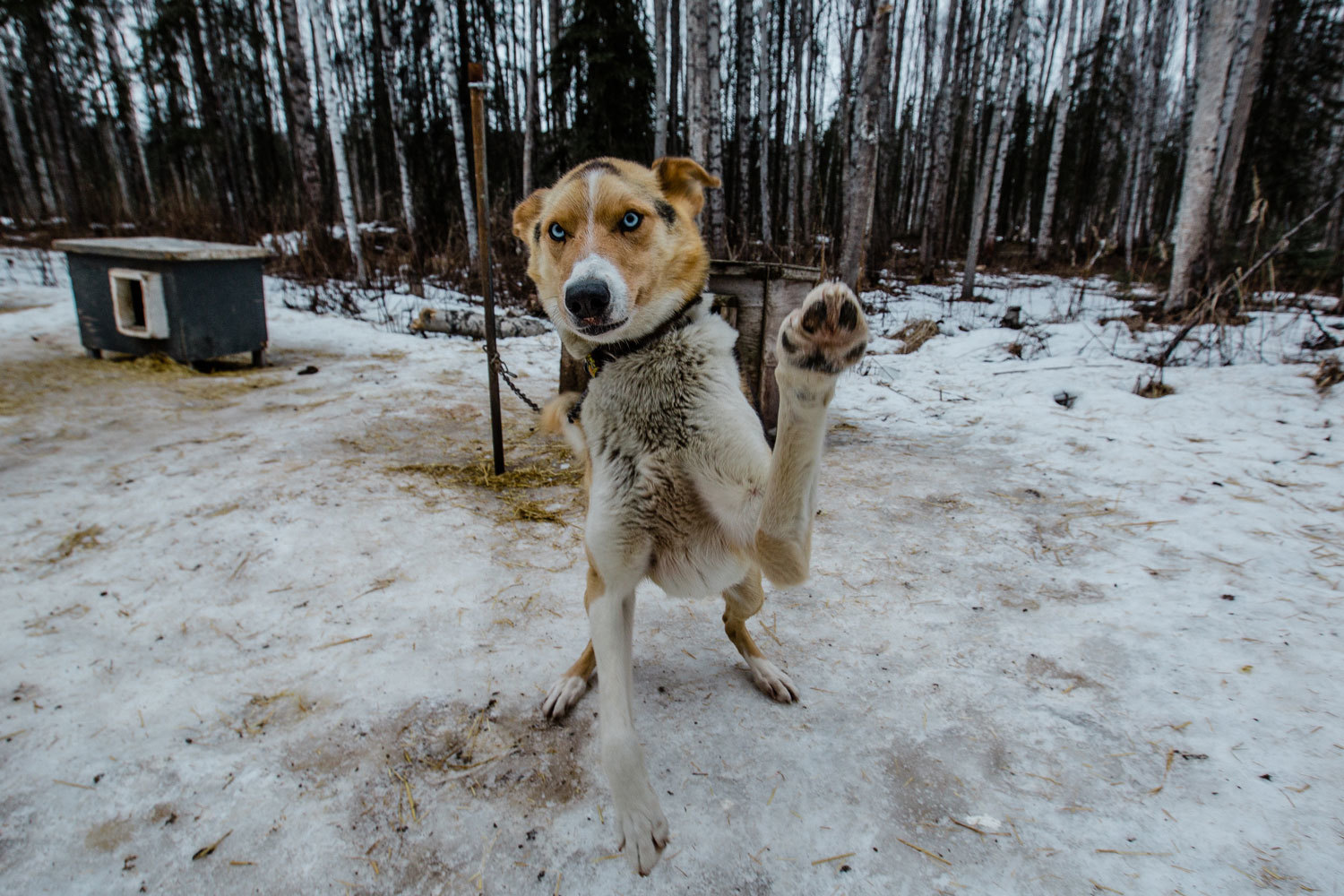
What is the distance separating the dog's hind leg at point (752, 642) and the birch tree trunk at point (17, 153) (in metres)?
23.1

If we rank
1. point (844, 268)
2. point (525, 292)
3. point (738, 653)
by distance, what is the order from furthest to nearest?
point (525, 292)
point (844, 268)
point (738, 653)

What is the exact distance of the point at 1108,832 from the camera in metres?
1.49

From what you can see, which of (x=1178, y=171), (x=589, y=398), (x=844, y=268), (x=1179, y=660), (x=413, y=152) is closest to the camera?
(x=589, y=398)

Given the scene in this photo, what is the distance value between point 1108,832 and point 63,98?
3116cm

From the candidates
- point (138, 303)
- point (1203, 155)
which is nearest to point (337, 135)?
point (138, 303)

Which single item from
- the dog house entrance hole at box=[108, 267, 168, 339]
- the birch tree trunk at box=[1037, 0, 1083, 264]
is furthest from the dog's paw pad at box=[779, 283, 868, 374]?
the birch tree trunk at box=[1037, 0, 1083, 264]

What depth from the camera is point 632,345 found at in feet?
5.57

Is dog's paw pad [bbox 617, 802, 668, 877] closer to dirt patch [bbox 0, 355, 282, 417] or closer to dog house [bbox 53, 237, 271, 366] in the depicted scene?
dirt patch [bbox 0, 355, 282, 417]

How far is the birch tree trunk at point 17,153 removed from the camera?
15.2m

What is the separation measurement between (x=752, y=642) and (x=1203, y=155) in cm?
840

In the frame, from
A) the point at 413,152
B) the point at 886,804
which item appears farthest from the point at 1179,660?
the point at 413,152

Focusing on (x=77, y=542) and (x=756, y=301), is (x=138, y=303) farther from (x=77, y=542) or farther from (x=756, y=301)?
(x=756, y=301)

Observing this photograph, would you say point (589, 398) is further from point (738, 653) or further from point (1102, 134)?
point (1102, 134)

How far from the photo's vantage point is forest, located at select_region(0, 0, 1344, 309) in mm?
8977
